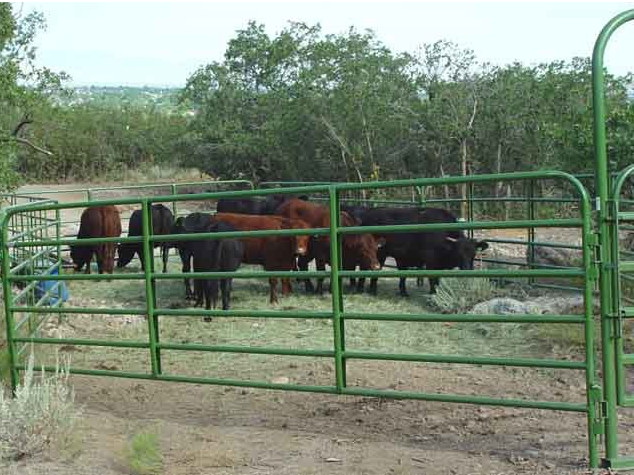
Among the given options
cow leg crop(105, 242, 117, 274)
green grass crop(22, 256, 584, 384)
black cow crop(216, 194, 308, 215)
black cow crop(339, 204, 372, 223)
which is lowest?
green grass crop(22, 256, 584, 384)

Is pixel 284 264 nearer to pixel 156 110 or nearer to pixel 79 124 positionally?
pixel 79 124

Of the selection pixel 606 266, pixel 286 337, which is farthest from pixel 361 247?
pixel 606 266

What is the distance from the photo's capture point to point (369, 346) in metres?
8.98

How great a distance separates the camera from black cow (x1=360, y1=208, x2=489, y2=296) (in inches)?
471

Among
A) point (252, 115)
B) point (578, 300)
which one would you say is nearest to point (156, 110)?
point (252, 115)

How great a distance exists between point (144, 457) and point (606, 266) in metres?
2.86

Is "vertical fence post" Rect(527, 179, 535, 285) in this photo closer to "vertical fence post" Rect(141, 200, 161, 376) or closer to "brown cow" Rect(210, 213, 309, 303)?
"brown cow" Rect(210, 213, 309, 303)

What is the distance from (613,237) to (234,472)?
255cm

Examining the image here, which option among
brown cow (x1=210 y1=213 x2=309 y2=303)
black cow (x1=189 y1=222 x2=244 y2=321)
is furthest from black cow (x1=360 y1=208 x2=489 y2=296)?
black cow (x1=189 y1=222 x2=244 y2=321)

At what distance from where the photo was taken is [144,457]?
5.43 m

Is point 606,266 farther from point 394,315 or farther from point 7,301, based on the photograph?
point 7,301

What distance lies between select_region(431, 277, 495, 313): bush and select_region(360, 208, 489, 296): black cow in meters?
0.44

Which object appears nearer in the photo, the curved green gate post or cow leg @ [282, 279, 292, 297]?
the curved green gate post

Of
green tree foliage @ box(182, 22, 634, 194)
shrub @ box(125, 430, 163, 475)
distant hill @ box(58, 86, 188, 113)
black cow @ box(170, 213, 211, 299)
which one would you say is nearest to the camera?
shrub @ box(125, 430, 163, 475)
